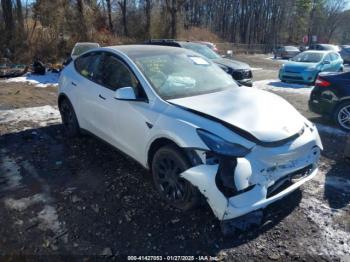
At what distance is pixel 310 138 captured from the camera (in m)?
3.36

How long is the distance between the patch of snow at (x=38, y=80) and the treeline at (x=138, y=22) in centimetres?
463

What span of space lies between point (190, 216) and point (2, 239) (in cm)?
182

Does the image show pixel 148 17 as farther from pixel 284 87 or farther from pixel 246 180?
pixel 246 180

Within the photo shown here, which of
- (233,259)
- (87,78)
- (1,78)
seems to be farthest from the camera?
(1,78)

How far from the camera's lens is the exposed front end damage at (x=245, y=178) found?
2.74 metres

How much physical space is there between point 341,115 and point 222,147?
4.86 m

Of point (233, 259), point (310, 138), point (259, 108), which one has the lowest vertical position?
point (233, 259)

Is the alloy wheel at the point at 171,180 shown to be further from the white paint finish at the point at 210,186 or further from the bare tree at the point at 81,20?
the bare tree at the point at 81,20

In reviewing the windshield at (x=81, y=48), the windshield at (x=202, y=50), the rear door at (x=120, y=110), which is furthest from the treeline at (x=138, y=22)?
the rear door at (x=120, y=110)

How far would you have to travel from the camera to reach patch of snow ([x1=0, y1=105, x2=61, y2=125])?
6.72 metres

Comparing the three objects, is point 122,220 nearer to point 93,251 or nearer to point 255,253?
point 93,251

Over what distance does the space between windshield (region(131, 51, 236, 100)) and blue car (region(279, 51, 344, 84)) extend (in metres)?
8.98

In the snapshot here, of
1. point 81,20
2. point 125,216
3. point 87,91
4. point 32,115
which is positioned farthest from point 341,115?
point 81,20

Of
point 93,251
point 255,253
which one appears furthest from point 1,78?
point 255,253
